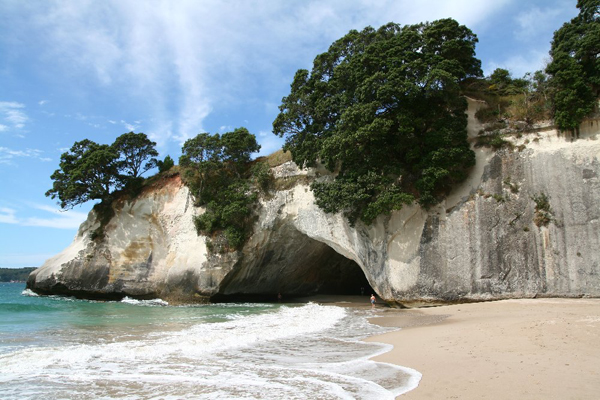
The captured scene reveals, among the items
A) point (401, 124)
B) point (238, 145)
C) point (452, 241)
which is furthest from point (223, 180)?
point (452, 241)

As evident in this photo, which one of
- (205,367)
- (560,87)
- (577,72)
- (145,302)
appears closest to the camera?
(205,367)

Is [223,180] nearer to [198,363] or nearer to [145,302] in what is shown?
[145,302]

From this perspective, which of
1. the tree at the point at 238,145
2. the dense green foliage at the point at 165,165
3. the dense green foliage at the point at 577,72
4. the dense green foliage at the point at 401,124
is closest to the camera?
the dense green foliage at the point at 577,72

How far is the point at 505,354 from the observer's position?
709 centimetres

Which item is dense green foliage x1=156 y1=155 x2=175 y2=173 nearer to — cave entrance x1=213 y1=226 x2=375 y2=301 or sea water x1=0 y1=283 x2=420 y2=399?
cave entrance x1=213 y1=226 x2=375 y2=301

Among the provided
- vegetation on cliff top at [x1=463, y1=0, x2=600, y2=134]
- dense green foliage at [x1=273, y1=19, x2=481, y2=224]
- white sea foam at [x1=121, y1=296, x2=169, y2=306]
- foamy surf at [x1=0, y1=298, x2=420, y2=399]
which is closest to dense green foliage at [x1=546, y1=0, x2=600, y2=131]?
vegetation on cliff top at [x1=463, y1=0, x2=600, y2=134]

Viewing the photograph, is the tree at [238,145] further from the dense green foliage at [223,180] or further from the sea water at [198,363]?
the sea water at [198,363]

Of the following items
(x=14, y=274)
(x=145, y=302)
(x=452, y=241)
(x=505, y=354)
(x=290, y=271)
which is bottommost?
(x=14, y=274)

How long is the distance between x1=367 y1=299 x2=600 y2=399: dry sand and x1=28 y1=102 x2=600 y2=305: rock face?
9.53 feet

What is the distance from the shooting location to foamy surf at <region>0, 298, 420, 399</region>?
5.83 m

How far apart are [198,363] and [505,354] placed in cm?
567

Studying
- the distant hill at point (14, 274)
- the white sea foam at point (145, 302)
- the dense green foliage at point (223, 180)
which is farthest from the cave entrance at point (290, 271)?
the distant hill at point (14, 274)

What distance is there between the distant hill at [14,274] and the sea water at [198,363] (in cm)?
16056

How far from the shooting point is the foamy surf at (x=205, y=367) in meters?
5.83
